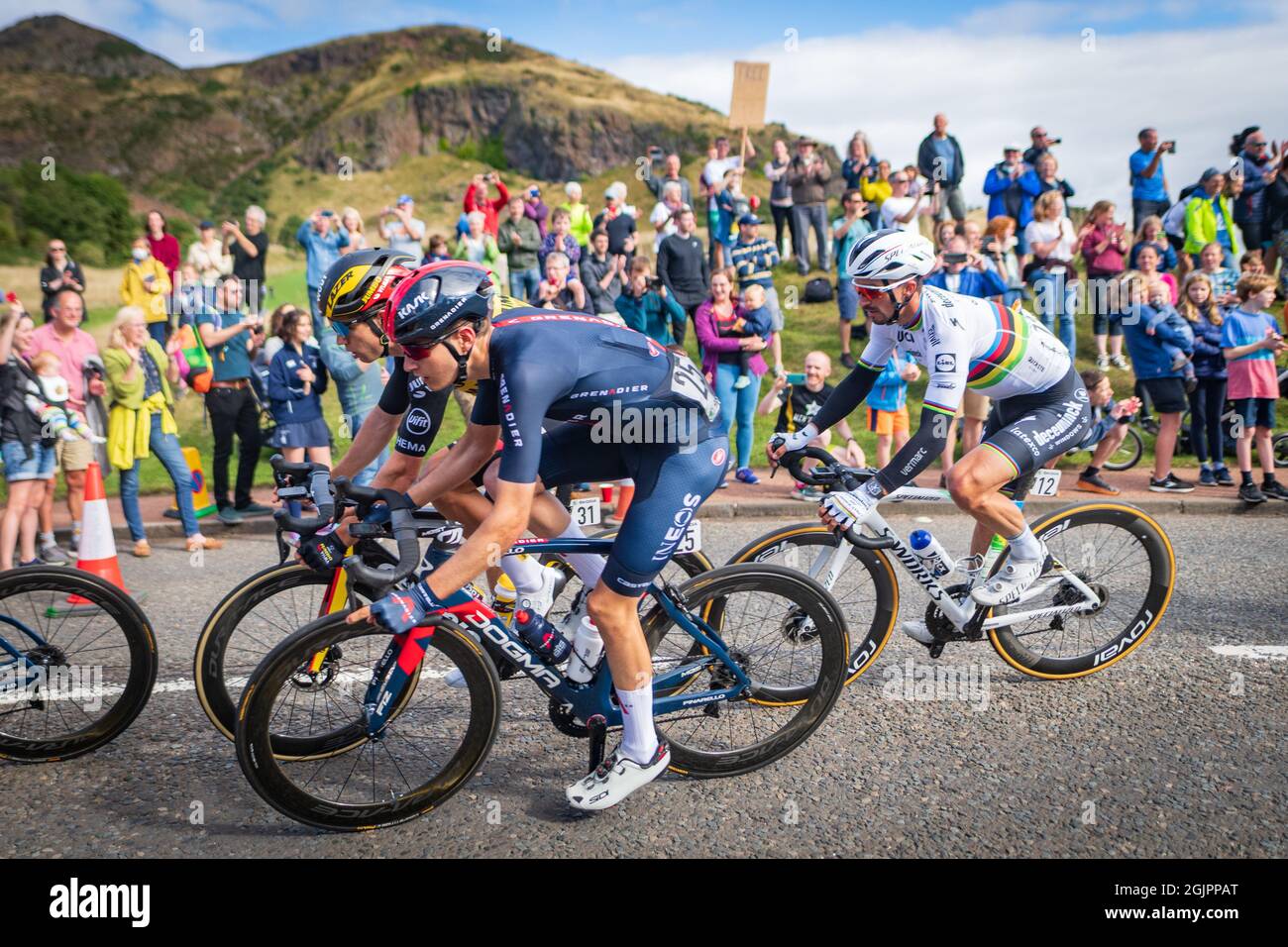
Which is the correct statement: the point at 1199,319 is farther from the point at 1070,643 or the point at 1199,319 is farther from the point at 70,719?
the point at 70,719

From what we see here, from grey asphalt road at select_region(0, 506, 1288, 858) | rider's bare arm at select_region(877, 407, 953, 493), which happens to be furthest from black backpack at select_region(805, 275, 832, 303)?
rider's bare arm at select_region(877, 407, 953, 493)

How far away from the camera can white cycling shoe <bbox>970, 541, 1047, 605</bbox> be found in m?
4.93

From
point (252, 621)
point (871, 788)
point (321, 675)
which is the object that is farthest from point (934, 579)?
point (252, 621)

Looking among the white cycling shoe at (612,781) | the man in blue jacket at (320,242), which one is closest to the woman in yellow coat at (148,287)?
the man in blue jacket at (320,242)

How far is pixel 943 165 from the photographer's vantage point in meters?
15.1

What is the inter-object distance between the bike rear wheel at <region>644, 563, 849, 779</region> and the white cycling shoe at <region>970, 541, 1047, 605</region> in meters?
A: 1.04

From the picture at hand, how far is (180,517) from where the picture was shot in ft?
28.5

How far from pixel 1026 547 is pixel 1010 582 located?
192 mm

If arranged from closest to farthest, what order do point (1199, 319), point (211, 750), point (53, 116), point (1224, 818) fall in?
point (1224, 818) < point (211, 750) < point (1199, 319) < point (53, 116)

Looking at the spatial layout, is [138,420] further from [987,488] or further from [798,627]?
[987,488]

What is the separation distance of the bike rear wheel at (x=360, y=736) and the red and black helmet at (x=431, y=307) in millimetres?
990

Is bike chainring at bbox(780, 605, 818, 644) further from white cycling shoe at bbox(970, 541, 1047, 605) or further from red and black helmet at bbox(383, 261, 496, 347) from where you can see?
red and black helmet at bbox(383, 261, 496, 347)
